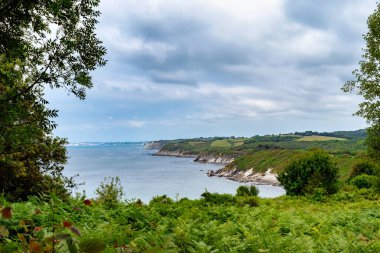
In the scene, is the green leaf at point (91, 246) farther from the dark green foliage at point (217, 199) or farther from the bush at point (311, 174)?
the bush at point (311, 174)

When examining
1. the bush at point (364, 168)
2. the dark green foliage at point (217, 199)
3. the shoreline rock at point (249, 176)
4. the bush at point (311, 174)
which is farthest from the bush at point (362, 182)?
the shoreline rock at point (249, 176)

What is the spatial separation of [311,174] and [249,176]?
277 feet

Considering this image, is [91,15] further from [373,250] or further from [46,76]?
[373,250]

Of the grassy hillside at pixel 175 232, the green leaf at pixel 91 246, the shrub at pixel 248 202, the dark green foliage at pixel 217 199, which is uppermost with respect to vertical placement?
the green leaf at pixel 91 246

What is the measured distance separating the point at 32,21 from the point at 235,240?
720 cm

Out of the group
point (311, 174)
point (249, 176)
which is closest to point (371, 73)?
point (311, 174)

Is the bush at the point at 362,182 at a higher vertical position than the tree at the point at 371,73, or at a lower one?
lower

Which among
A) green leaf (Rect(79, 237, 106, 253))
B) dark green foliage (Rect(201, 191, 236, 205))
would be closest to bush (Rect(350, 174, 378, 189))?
dark green foliage (Rect(201, 191, 236, 205))

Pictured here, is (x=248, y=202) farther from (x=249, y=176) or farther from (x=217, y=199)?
(x=249, y=176)

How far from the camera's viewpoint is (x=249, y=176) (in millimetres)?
118500

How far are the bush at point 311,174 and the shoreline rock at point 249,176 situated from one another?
2574 inches

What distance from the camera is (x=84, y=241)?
301cm

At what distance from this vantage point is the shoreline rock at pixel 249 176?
107 metres

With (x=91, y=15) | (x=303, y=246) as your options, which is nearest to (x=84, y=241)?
(x=303, y=246)
